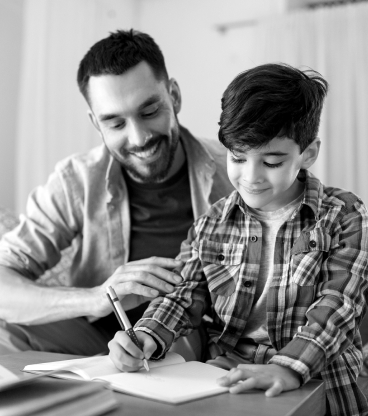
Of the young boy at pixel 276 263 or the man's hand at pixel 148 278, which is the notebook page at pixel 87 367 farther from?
the man's hand at pixel 148 278

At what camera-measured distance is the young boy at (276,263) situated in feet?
3.16

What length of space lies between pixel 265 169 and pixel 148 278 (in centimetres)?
35

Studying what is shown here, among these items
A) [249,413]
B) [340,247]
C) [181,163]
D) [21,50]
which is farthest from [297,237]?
[21,50]

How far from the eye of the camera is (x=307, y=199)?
108cm

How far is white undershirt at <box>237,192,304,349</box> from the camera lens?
→ 110 centimetres

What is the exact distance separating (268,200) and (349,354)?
0.33 metres

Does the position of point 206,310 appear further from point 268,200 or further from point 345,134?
point 345,134

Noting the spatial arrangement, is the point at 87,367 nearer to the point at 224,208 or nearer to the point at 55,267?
the point at 224,208

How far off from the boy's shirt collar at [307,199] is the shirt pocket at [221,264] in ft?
0.21

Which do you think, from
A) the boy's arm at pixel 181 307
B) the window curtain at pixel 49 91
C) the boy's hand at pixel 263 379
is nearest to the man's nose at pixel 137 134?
the boy's arm at pixel 181 307

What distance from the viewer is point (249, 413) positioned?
0.74 metres

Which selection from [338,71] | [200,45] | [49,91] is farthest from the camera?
[200,45]

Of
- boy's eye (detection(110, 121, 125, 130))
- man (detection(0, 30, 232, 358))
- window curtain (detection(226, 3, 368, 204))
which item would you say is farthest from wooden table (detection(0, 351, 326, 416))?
window curtain (detection(226, 3, 368, 204))

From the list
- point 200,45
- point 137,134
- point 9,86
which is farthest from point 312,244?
point 200,45
